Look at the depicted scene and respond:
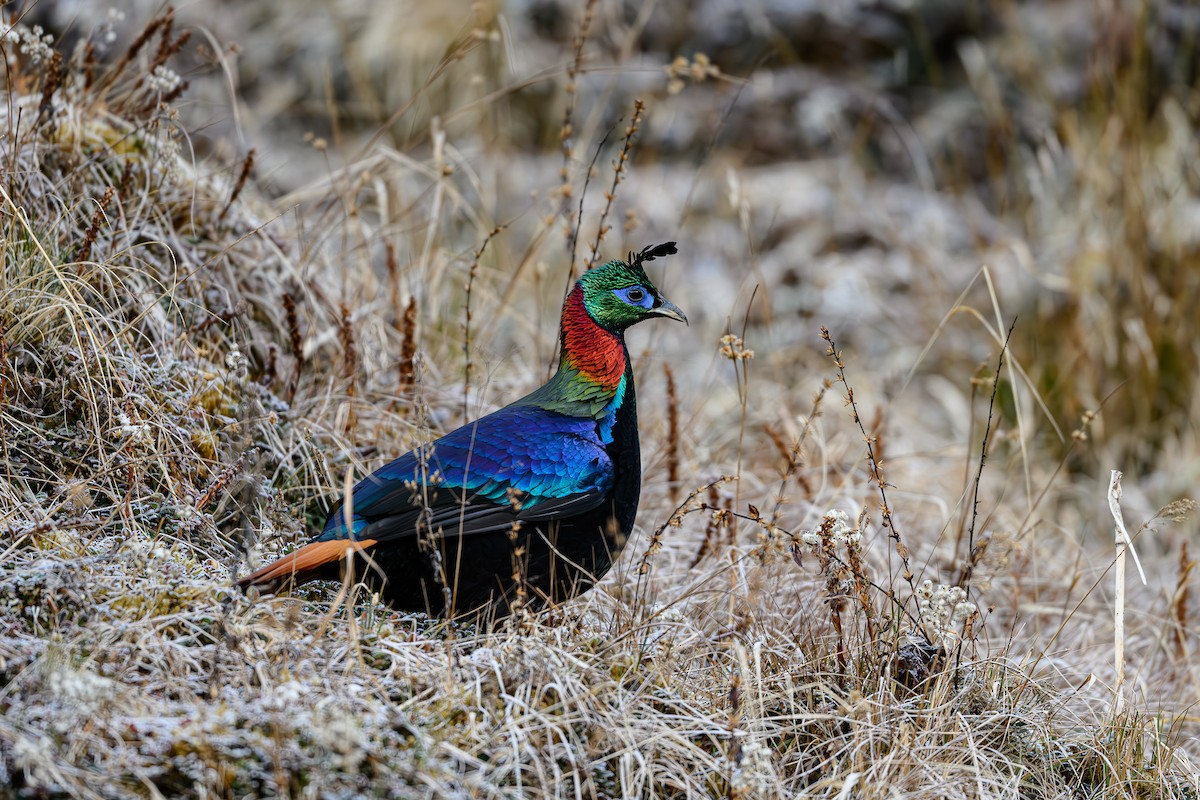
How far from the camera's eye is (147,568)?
2.13 m

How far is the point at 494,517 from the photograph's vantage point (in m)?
2.32

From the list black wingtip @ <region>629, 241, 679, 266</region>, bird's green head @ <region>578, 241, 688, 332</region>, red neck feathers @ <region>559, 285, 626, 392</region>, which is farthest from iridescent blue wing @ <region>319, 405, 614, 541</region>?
black wingtip @ <region>629, 241, 679, 266</region>

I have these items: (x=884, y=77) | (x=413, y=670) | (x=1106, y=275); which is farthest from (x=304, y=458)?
(x=884, y=77)

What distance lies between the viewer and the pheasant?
7.34 feet

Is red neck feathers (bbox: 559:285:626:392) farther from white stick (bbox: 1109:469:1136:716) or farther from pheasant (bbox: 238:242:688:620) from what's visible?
white stick (bbox: 1109:469:1136:716)

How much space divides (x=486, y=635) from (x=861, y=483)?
5.45 feet

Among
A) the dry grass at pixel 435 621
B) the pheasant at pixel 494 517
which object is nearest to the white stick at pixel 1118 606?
the dry grass at pixel 435 621

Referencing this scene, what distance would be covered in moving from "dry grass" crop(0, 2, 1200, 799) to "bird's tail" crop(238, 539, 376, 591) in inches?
1.9

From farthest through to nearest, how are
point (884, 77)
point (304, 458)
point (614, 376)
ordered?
point (884, 77) < point (304, 458) < point (614, 376)

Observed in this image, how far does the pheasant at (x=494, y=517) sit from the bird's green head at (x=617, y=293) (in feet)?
0.74

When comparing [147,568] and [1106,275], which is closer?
[147,568]

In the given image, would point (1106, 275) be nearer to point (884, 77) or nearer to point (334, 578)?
point (884, 77)

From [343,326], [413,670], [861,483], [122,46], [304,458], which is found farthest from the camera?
[122,46]

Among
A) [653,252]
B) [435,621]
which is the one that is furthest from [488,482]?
[653,252]
